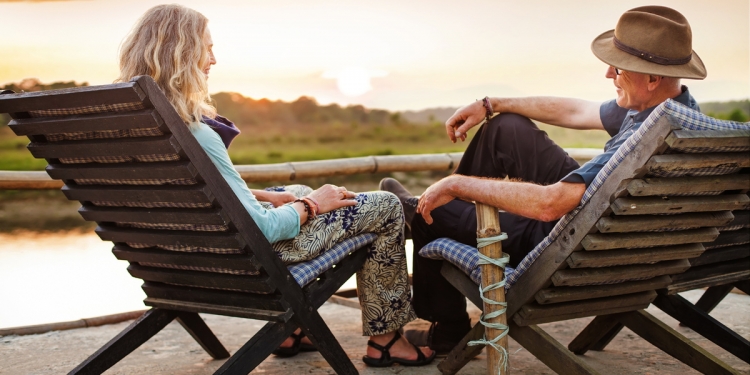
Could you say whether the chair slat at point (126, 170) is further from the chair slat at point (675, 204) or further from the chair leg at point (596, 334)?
the chair leg at point (596, 334)

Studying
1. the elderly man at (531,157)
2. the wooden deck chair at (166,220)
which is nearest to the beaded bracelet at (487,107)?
the elderly man at (531,157)

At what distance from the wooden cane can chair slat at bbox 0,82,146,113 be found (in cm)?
114

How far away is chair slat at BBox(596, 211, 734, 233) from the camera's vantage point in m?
2.21

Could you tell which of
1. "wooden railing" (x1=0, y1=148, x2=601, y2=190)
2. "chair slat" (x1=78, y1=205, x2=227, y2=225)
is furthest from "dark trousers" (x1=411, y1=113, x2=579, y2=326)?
"wooden railing" (x1=0, y1=148, x2=601, y2=190)

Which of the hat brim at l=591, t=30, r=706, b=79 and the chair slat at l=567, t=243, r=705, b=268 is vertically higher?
the hat brim at l=591, t=30, r=706, b=79

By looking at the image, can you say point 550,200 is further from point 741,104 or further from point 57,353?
point 741,104

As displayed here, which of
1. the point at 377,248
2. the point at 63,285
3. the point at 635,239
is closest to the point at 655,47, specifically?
the point at 635,239

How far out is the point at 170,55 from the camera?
2.49 m

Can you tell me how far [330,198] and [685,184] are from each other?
1243 mm

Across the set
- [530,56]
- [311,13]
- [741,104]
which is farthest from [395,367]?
[311,13]

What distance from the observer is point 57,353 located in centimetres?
343

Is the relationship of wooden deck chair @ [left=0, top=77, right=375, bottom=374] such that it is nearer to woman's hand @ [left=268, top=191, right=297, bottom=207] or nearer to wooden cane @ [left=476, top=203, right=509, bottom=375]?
woman's hand @ [left=268, top=191, right=297, bottom=207]

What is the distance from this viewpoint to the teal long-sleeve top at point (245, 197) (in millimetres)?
2441

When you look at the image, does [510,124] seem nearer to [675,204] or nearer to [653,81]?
[653,81]
